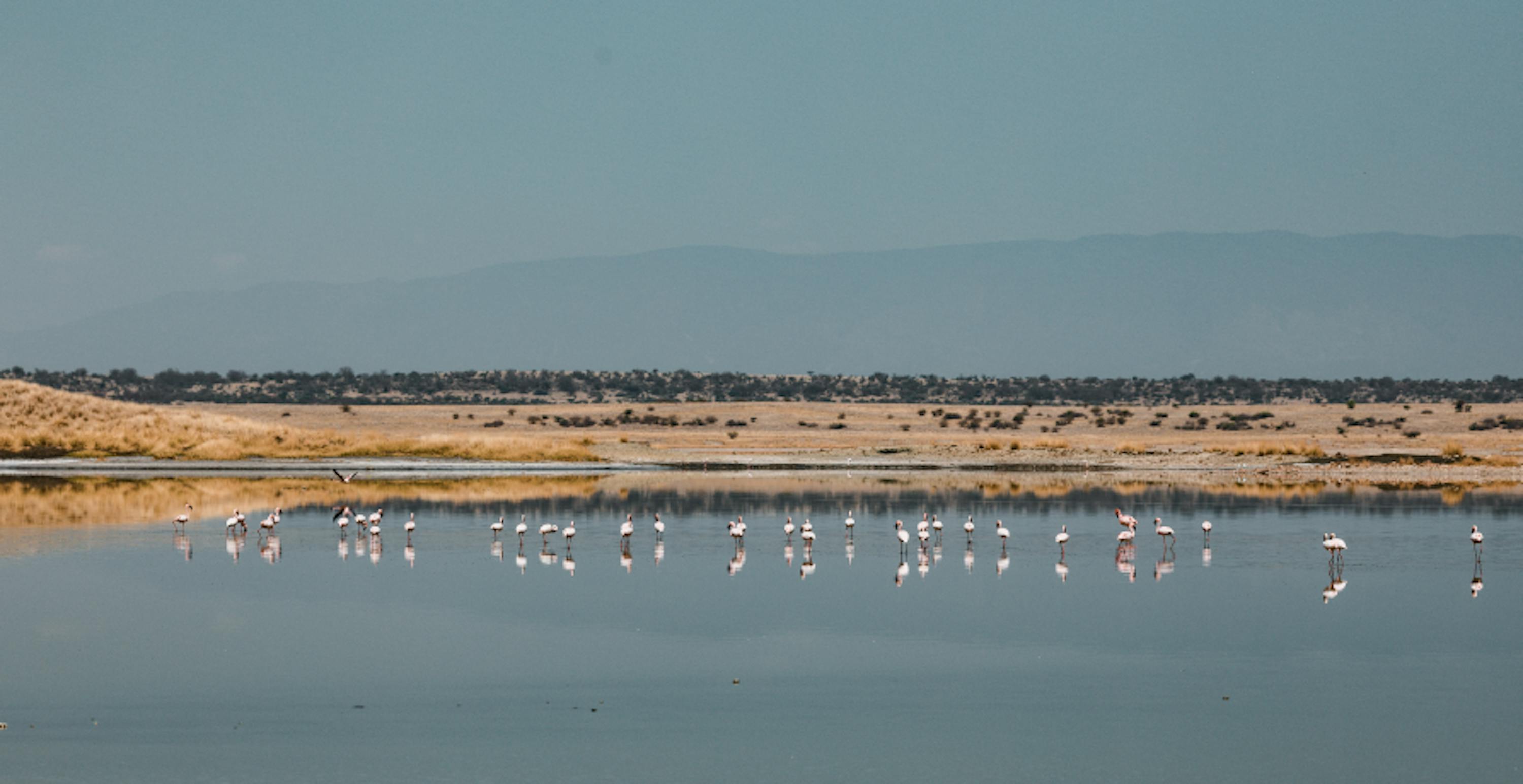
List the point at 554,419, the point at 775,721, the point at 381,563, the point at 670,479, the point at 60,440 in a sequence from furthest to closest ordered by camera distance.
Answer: the point at 554,419
the point at 60,440
the point at 670,479
the point at 381,563
the point at 775,721

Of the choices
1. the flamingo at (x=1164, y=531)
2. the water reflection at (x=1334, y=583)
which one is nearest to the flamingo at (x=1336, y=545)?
the water reflection at (x=1334, y=583)

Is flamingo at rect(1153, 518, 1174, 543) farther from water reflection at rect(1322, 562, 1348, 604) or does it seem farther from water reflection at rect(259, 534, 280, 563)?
water reflection at rect(259, 534, 280, 563)

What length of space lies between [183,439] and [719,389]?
58.0 m

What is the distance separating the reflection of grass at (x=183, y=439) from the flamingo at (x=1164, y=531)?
24241 millimetres

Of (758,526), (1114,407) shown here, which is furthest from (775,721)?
(1114,407)

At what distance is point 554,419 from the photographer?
240ft

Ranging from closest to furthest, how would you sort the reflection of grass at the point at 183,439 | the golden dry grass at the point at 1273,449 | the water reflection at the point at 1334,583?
the water reflection at the point at 1334,583, the reflection of grass at the point at 183,439, the golden dry grass at the point at 1273,449

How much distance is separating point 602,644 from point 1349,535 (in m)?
15.0

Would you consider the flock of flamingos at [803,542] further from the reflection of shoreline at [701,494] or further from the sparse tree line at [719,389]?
the sparse tree line at [719,389]

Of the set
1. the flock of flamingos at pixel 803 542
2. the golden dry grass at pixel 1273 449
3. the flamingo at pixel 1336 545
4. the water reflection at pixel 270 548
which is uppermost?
the golden dry grass at pixel 1273 449

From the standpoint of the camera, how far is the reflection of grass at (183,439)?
4656 centimetres

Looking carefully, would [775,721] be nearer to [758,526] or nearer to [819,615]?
[819,615]

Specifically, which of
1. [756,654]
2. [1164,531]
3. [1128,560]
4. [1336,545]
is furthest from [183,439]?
[756,654]

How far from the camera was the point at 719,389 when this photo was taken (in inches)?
4112
